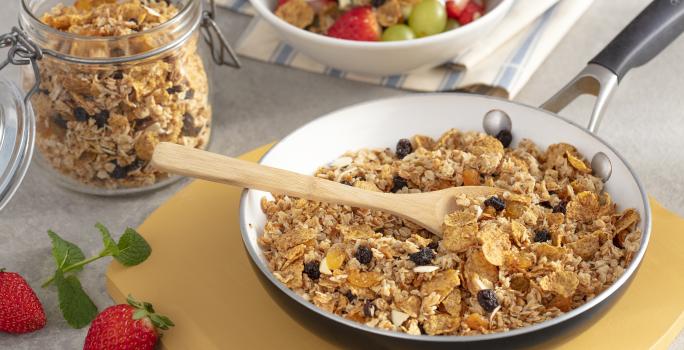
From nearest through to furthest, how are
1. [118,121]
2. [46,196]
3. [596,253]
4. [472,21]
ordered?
[596,253], [118,121], [46,196], [472,21]

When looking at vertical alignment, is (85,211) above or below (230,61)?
below

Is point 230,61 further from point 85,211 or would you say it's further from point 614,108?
point 614,108

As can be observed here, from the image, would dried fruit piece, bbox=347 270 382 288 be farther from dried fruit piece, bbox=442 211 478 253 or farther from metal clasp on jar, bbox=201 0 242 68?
metal clasp on jar, bbox=201 0 242 68

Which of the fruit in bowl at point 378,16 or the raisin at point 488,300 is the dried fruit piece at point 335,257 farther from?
the fruit in bowl at point 378,16

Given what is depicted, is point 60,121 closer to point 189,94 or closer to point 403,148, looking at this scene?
point 189,94

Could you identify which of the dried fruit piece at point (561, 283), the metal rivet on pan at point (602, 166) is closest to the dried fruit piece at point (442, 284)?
the dried fruit piece at point (561, 283)

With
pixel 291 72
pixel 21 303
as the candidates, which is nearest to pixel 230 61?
pixel 291 72

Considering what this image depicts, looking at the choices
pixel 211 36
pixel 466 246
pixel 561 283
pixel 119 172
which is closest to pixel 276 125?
pixel 211 36

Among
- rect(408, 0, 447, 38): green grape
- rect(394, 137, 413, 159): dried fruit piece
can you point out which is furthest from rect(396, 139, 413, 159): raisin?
rect(408, 0, 447, 38): green grape
